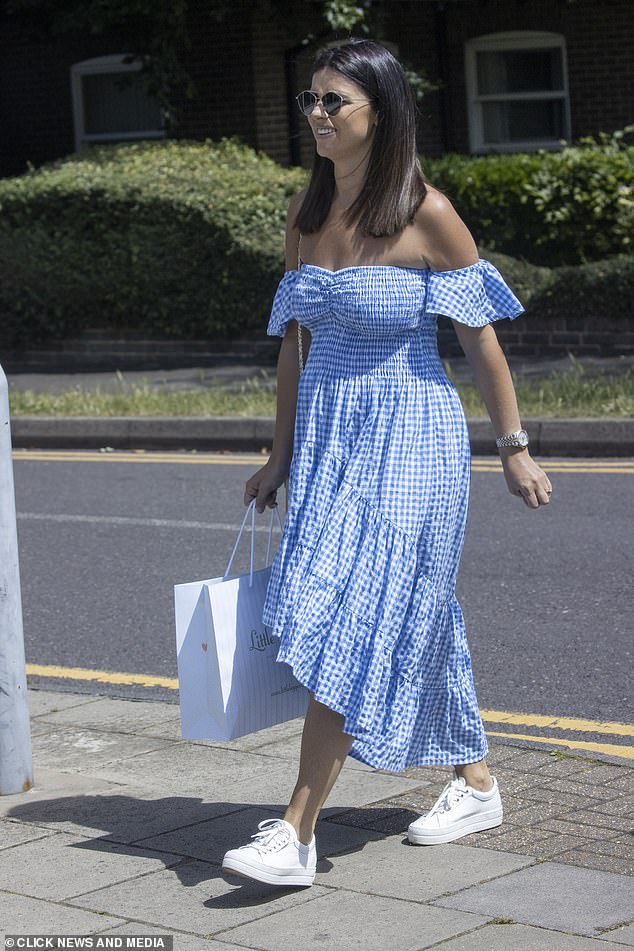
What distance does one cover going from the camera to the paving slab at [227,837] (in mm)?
3727

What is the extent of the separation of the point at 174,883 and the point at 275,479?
104 cm

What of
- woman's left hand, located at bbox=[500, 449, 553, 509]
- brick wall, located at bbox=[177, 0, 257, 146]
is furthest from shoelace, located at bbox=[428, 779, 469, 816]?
brick wall, located at bbox=[177, 0, 257, 146]

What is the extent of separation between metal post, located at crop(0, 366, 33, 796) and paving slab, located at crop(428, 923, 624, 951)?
1621mm

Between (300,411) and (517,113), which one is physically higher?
(517,113)

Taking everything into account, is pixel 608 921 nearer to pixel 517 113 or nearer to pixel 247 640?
pixel 247 640

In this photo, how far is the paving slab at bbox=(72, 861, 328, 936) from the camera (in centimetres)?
328

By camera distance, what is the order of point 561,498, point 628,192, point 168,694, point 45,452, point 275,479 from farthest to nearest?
point 628,192
point 45,452
point 561,498
point 168,694
point 275,479

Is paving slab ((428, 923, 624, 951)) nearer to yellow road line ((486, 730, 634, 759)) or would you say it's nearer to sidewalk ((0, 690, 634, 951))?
sidewalk ((0, 690, 634, 951))

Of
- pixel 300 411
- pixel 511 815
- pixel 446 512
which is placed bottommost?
pixel 511 815

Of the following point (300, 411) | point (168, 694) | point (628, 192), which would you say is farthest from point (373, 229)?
point (628, 192)

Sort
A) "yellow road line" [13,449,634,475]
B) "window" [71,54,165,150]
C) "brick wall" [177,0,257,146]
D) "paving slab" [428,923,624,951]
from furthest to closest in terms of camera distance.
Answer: "window" [71,54,165,150]
"brick wall" [177,0,257,146]
"yellow road line" [13,449,634,475]
"paving slab" [428,923,624,951]

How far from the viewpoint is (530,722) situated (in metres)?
4.93

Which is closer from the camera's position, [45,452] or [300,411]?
[300,411]

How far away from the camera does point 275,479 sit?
3.81 metres
